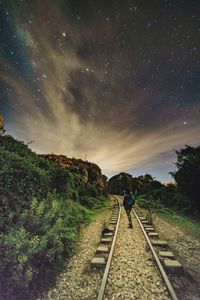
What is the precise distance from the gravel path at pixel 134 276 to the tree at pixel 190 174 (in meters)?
10.5

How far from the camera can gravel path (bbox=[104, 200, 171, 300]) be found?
4.81 metres

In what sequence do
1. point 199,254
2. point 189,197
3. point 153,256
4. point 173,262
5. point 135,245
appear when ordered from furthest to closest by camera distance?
point 189,197, point 135,245, point 199,254, point 153,256, point 173,262

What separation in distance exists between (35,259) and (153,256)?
3932 millimetres

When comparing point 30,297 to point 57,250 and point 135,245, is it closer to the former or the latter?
point 57,250

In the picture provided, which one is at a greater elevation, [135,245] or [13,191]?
[13,191]

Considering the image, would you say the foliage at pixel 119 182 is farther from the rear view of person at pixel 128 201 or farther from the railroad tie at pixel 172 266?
the railroad tie at pixel 172 266

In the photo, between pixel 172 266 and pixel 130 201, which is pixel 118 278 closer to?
pixel 172 266

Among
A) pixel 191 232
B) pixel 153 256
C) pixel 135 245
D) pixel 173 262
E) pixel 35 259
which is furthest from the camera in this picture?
pixel 191 232

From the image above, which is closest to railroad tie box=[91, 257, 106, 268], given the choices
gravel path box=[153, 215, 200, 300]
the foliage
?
gravel path box=[153, 215, 200, 300]

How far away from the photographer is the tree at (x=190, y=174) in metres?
17.1

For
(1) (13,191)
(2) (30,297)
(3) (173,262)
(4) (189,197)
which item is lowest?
(2) (30,297)

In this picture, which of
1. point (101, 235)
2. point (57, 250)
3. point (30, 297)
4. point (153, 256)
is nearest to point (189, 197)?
point (101, 235)

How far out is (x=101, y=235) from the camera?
10312 millimetres

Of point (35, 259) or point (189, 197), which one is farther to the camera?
point (189, 197)
